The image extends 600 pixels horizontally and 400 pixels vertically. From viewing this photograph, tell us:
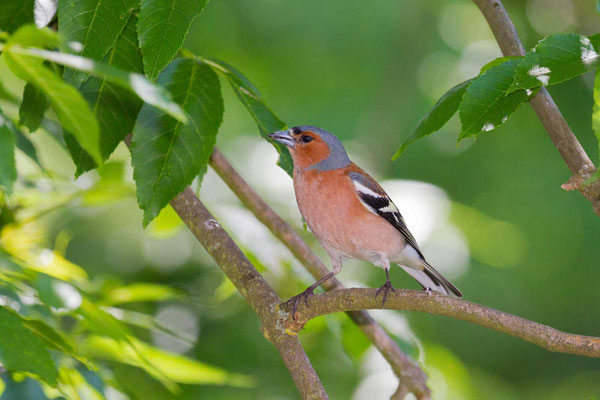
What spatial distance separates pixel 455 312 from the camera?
2.23 m

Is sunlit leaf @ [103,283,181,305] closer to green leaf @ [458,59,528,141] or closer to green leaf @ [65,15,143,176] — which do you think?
green leaf @ [65,15,143,176]

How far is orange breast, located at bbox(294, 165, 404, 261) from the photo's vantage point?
12.6 feet

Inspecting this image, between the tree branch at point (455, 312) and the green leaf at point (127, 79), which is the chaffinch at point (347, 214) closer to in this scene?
the tree branch at point (455, 312)

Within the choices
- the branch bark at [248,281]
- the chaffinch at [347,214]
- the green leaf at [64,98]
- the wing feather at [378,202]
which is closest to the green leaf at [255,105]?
the branch bark at [248,281]

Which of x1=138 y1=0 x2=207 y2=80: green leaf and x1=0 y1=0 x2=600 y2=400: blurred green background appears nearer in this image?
x1=138 y1=0 x2=207 y2=80: green leaf

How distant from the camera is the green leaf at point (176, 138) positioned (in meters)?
2.31

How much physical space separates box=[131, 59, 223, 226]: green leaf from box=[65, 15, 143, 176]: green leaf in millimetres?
109

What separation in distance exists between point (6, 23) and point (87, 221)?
3.34m

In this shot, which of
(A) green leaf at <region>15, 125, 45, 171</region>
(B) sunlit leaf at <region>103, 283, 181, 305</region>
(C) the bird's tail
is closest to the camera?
(A) green leaf at <region>15, 125, 45, 171</region>

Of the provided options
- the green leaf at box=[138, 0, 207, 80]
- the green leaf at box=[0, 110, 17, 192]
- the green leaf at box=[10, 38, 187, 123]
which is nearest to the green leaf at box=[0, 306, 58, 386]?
the green leaf at box=[0, 110, 17, 192]

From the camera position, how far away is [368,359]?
14.9 ft

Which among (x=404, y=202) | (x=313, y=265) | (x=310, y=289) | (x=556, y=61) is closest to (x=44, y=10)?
(x=556, y=61)

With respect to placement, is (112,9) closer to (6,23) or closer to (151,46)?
(151,46)

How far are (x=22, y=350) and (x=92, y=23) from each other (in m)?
0.92
